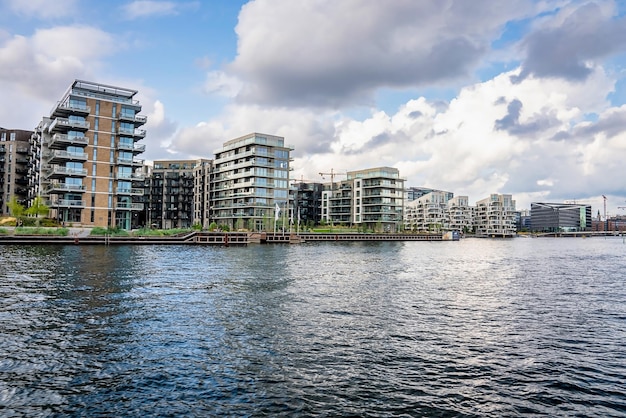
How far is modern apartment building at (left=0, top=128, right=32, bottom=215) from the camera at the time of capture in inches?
6029

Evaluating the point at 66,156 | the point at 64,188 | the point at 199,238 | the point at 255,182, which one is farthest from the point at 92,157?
the point at 255,182

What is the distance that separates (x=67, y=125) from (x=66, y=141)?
389 cm

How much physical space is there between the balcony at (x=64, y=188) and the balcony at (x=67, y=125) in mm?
13887

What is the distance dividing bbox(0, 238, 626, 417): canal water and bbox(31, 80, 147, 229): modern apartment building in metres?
84.4

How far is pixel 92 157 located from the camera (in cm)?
11506

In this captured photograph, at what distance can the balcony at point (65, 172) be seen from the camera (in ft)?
360

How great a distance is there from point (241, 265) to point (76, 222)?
248 ft

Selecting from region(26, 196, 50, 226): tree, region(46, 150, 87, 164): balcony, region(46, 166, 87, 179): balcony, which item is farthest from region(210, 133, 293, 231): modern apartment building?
region(26, 196, 50, 226): tree

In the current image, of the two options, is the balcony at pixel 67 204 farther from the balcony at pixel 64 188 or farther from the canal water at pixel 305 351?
the canal water at pixel 305 351

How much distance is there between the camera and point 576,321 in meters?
25.1

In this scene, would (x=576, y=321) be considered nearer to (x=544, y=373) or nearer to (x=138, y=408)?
(x=544, y=373)

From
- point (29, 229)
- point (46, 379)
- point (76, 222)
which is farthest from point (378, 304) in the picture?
point (76, 222)

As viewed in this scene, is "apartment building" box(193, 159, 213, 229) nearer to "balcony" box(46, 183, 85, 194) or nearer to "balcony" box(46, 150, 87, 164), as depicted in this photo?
"balcony" box(46, 183, 85, 194)

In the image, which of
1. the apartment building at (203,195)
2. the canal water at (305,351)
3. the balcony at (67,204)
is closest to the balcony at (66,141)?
the balcony at (67,204)
